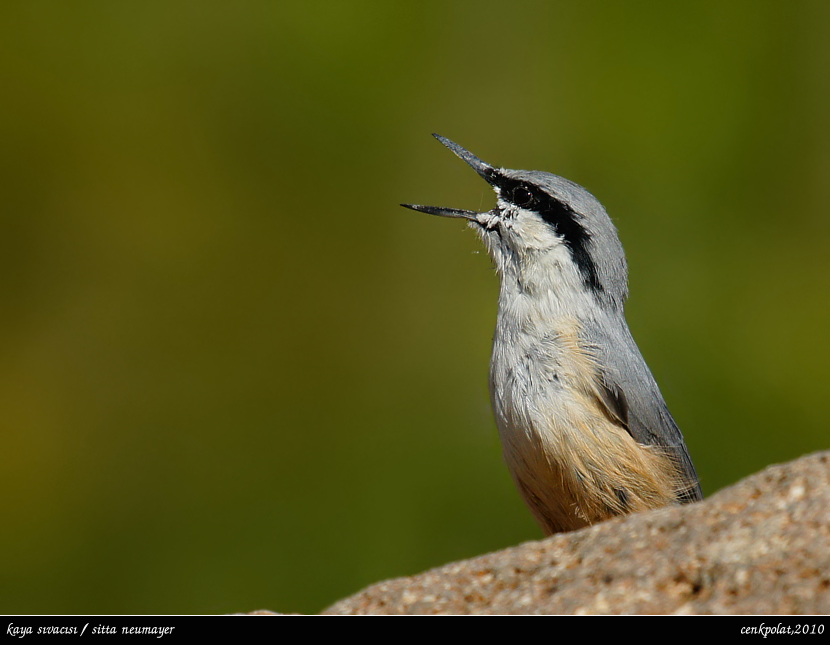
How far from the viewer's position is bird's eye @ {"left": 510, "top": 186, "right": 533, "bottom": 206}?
Result: 4.56 meters

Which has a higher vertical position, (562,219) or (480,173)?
(480,173)

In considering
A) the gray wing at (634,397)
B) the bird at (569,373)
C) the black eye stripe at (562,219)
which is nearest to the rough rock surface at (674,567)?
Result: the bird at (569,373)

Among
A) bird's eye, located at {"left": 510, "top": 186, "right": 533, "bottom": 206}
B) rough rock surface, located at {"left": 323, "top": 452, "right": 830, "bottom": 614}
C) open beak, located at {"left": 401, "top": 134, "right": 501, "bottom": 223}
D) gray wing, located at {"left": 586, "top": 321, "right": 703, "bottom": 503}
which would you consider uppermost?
open beak, located at {"left": 401, "top": 134, "right": 501, "bottom": 223}

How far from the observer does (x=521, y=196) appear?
460cm

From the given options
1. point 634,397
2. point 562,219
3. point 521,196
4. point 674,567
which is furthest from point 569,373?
point 674,567

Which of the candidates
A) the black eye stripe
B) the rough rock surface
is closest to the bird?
the black eye stripe

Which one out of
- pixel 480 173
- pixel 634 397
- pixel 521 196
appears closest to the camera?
pixel 634 397

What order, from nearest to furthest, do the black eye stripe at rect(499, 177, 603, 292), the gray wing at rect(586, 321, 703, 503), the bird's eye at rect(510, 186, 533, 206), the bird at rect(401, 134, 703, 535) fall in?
1. the bird at rect(401, 134, 703, 535)
2. the gray wing at rect(586, 321, 703, 503)
3. the black eye stripe at rect(499, 177, 603, 292)
4. the bird's eye at rect(510, 186, 533, 206)

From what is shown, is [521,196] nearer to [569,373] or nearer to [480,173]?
[480,173]

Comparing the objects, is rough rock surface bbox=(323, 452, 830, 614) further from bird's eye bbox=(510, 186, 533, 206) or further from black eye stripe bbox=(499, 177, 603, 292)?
bird's eye bbox=(510, 186, 533, 206)

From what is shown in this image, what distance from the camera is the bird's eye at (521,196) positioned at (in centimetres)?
456

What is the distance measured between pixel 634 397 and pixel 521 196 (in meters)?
1.23
